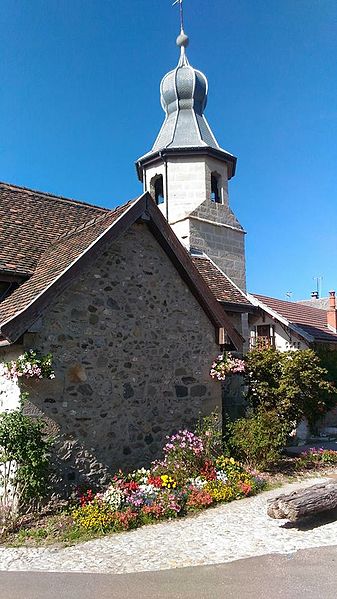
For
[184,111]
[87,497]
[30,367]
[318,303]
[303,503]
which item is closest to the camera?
[303,503]

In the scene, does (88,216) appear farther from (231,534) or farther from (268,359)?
(231,534)

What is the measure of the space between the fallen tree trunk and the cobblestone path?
206 millimetres

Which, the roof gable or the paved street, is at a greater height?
the roof gable

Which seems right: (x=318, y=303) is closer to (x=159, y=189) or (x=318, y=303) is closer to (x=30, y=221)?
(x=159, y=189)

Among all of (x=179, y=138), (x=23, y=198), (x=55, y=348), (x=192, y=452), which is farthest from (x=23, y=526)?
(x=179, y=138)

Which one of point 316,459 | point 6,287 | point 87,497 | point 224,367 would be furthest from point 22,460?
point 316,459

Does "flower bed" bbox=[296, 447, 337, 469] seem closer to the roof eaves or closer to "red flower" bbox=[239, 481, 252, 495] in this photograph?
"red flower" bbox=[239, 481, 252, 495]

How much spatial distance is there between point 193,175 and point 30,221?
27.7 feet

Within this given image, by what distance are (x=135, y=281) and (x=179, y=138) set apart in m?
11.7

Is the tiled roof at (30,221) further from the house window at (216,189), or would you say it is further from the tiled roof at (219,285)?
the house window at (216,189)

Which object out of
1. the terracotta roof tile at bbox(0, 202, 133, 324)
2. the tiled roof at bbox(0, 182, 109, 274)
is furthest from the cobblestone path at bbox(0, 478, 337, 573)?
the tiled roof at bbox(0, 182, 109, 274)

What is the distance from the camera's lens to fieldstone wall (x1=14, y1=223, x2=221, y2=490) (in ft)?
27.7

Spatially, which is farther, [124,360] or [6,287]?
[6,287]

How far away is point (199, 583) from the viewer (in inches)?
211
